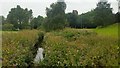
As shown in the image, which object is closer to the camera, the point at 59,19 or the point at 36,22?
the point at 59,19

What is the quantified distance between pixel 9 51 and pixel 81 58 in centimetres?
246

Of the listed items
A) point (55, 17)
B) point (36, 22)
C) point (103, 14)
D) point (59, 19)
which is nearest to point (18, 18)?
point (55, 17)

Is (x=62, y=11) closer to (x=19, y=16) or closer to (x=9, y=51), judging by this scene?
(x=19, y=16)

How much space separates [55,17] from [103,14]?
5.54 m

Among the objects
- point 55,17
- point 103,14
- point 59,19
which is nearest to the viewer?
point 103,14

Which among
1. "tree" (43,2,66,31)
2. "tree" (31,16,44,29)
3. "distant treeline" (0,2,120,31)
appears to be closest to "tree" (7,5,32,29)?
"distant treeline" (0,2,120,31)

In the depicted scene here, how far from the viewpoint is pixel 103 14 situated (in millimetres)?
30375

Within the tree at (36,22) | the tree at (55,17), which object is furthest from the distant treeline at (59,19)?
the tree at (36,22)

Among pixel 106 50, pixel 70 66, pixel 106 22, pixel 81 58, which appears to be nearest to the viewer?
pixel 70 66

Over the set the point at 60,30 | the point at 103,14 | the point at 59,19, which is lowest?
→ the point at 60,30

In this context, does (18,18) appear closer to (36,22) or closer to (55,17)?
(55,17)

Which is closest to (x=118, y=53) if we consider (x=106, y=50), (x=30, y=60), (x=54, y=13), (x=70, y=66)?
(x=106, y=50)

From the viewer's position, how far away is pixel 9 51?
9031mm

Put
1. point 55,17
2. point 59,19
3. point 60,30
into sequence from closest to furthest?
point 60,30 → point 55,17 → point 59,19
